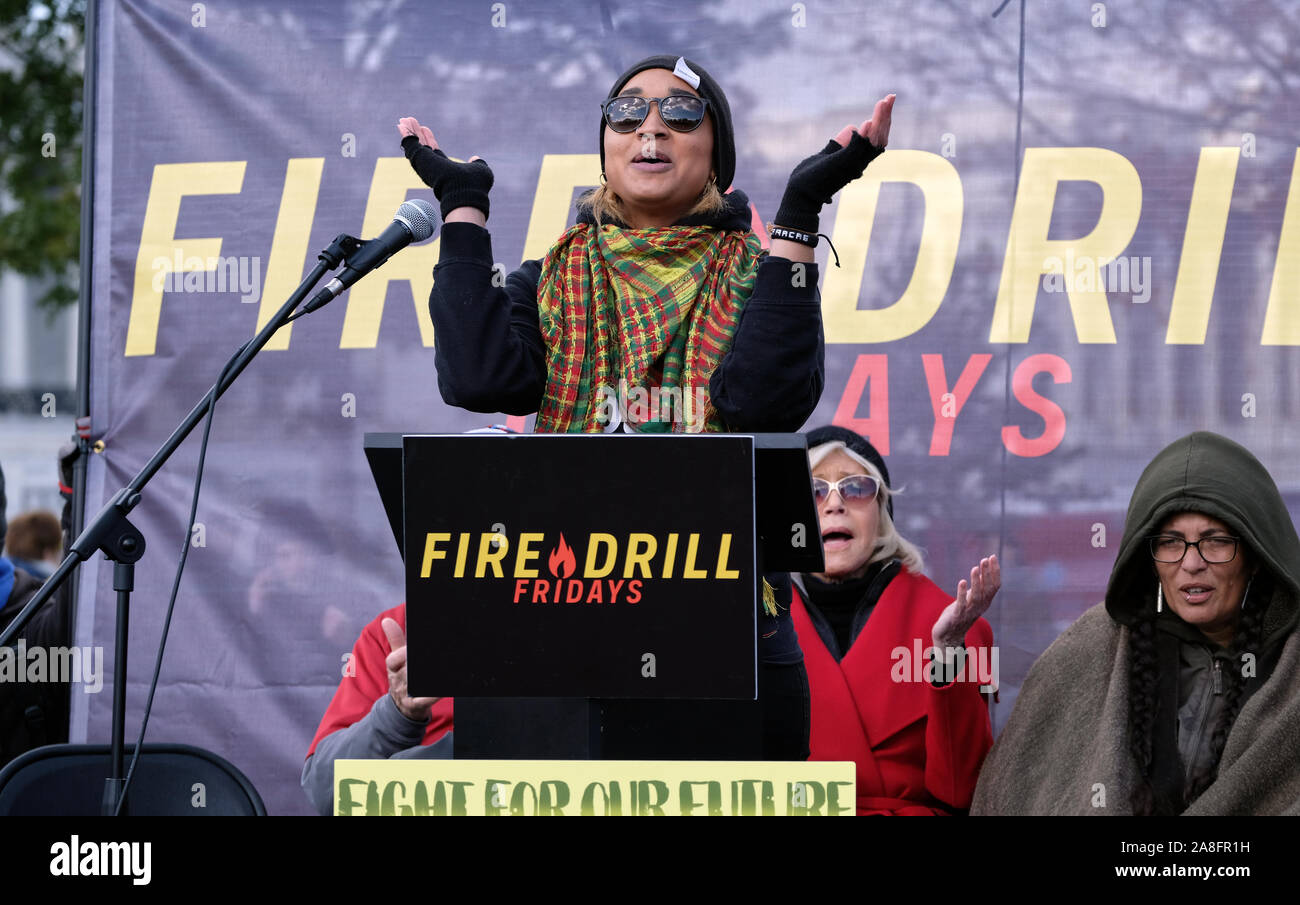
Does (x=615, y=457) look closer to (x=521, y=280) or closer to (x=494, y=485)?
(x=494, y=485)

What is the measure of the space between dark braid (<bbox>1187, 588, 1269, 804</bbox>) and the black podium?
1.43 meters

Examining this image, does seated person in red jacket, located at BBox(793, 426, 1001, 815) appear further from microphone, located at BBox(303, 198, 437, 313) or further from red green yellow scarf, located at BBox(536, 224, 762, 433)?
microphone, located at BBox(303, 198, 437, 313)

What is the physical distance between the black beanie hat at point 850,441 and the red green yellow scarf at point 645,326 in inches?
53.4

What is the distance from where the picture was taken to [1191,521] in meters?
3.12

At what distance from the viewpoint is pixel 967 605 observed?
3307 mm

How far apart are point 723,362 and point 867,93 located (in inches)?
76.6

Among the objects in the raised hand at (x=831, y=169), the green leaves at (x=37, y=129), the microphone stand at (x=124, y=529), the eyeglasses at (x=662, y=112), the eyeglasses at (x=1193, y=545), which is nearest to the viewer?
the raised hand at (x=831, y=169)

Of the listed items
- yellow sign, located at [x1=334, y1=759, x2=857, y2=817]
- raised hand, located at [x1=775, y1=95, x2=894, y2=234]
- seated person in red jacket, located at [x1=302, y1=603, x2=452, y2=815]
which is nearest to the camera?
yellow sign, located at [x1=334, y1=759, x2=857, y2=817]

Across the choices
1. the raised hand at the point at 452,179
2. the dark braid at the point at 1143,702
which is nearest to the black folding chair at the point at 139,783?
the raised hand at the point at 452,179

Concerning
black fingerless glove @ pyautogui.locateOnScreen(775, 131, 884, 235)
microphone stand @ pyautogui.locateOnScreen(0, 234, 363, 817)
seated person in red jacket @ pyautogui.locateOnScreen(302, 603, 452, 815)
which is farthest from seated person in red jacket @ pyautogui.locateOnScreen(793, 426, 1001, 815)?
microphone stand @ pyautogui.locateOnScreen(0, 234, 363, 817)

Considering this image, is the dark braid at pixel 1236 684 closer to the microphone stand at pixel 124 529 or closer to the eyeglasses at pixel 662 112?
the eyeglasses at pixel 662 112

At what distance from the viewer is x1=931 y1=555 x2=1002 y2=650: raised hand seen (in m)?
3.20

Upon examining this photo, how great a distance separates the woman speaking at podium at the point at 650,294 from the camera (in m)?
2.37
